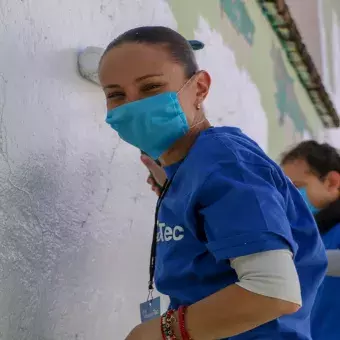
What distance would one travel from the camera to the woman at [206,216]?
608 mm

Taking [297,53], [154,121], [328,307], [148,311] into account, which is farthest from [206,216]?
[297,53]

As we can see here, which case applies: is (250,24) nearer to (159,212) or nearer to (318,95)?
(318,95)

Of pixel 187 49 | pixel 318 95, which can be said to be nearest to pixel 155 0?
pixel 187 49

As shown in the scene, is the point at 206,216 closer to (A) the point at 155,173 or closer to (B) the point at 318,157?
(A) the point at 155,173

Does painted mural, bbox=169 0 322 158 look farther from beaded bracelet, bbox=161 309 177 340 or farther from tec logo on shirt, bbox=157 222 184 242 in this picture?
beaded bracelet, bbox=161 309 177 340

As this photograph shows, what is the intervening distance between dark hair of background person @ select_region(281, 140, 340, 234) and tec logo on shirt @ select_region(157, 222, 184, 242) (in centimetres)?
81

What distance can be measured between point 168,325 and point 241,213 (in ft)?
0.50

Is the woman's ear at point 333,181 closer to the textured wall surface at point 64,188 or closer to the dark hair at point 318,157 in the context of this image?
the dark hair at point 318,157

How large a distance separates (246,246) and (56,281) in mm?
374

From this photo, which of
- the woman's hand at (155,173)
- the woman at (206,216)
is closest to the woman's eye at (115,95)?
the woman at (206,216)

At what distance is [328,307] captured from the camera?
4.67 feet

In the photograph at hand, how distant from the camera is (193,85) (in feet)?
2.64

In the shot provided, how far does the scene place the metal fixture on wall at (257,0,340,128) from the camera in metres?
2.36

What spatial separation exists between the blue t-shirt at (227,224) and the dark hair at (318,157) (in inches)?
31.4
